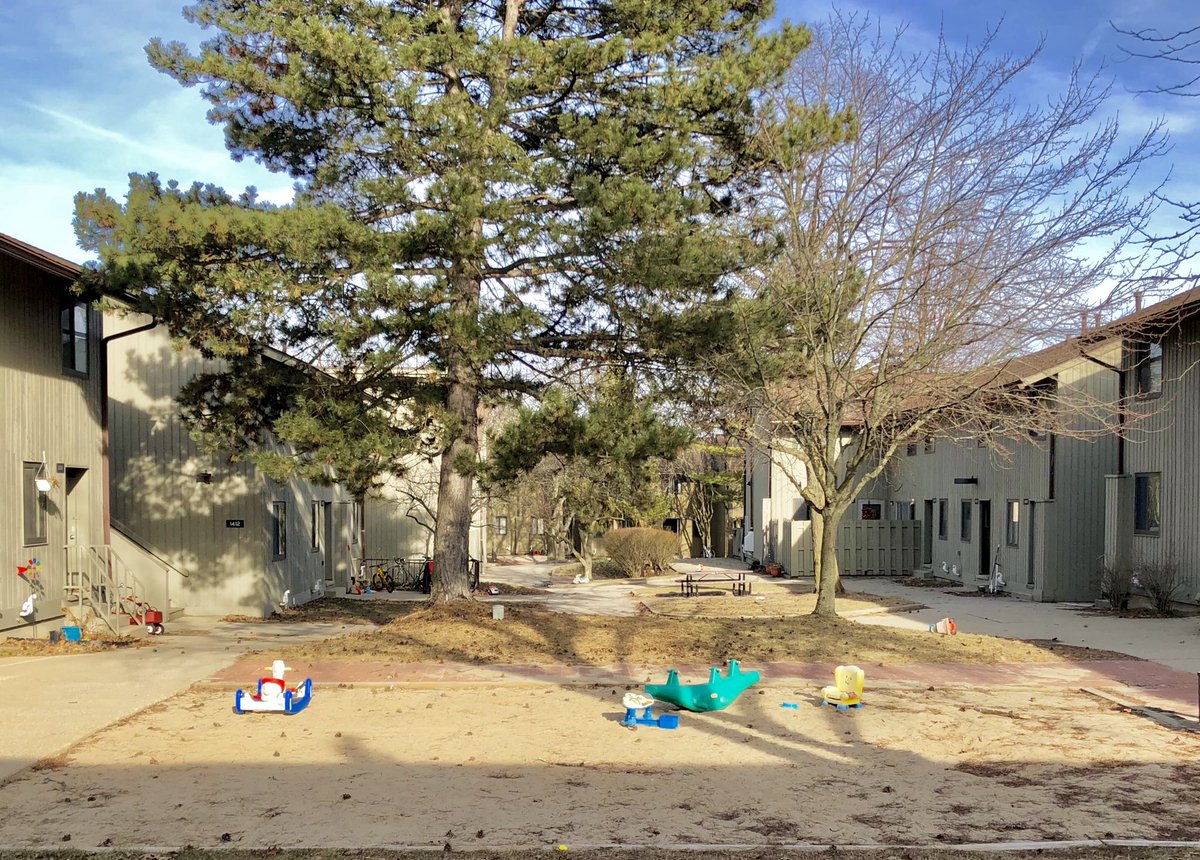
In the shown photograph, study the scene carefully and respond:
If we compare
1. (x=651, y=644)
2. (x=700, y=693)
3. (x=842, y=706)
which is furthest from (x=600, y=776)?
(x=651, y=644)

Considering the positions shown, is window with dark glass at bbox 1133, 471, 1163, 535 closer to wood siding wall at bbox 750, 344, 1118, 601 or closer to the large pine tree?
wood siding wall at bbox 750, 344, 1118, 601

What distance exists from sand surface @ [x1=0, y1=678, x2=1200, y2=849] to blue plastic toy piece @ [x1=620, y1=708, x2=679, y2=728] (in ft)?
0.29

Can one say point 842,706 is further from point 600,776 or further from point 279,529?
point 279,529

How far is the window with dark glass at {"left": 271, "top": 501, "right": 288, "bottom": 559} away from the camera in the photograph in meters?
19.9

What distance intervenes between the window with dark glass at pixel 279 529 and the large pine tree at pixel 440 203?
16.6ft

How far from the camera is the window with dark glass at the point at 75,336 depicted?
15172 millimetres

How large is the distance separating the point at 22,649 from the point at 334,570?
1318 centimetres

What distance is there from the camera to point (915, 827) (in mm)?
5996

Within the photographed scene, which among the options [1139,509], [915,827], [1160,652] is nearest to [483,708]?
[915,827]

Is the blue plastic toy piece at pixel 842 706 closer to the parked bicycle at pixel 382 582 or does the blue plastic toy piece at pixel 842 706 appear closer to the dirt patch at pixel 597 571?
the parked bicycle at pixel 382 582

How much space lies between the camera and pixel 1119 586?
19094 millimetres

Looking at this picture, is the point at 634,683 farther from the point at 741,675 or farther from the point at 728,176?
the point at 728,176

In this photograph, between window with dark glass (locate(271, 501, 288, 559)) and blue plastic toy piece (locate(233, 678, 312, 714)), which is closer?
blue plastic toy piece (locate(233, 678, 312, 714))

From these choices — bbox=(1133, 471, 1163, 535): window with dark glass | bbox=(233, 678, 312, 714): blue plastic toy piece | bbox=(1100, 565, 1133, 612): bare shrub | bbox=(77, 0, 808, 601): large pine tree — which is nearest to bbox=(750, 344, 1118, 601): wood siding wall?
bbox=(1133, 471, 1163, 535): window with dark glass
